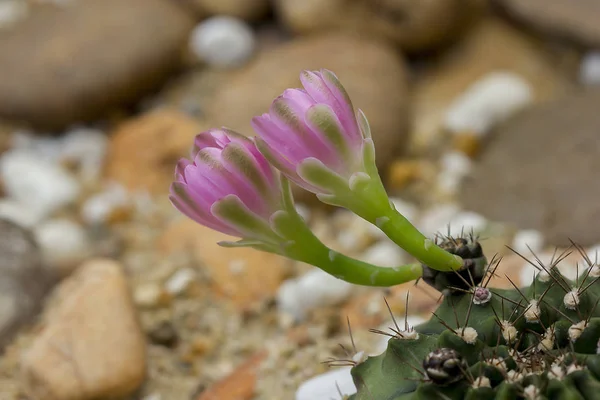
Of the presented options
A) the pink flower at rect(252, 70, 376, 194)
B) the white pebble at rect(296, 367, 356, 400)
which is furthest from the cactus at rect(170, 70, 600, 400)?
the white pebble at rect(296, 367, 356, 400)

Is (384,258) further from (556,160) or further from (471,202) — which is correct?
(556,160)

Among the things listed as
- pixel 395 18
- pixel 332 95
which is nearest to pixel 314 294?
pixel 332 95

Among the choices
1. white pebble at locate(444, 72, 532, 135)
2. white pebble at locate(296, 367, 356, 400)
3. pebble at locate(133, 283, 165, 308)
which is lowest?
white pebble at locate(296, 367, 356, 400)

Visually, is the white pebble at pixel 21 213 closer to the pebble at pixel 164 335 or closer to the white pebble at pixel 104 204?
the white pebble at pixel 104 204

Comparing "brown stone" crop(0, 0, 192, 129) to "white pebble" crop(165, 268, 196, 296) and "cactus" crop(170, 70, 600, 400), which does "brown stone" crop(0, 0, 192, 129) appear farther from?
"cactus" crop(170, 70, 600, 400)

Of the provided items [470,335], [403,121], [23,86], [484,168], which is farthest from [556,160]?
[23,86]

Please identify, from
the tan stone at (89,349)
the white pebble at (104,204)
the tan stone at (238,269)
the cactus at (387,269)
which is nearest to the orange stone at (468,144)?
the tan stone at (238,269)

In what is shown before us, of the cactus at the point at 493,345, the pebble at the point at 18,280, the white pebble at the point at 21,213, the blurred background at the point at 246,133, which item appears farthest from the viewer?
the white pebble at the point at 21,213
